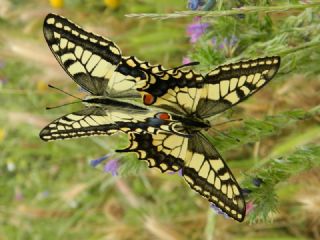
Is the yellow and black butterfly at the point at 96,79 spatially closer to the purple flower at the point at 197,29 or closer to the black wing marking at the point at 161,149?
the black wing marking at the point at 161,149

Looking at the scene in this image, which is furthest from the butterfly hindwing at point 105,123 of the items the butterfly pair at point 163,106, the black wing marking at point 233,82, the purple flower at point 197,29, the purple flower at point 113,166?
the purple flower at point 197,29

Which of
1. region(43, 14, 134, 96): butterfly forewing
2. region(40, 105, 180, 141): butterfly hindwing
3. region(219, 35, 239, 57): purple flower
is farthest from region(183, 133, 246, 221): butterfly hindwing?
region(219, 35, 239, 57): purple flower

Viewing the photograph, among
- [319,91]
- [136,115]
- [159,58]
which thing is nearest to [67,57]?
[136,115]

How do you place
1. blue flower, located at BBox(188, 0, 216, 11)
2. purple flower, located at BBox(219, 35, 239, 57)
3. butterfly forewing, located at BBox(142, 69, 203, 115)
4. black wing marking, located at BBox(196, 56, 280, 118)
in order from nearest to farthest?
black wing marking, located at BBox(196, 56, 280, 118) < butterfly forewing, located at BBox(142, 69, 203, 115) < blue flower, located at BBox(188, 0, 216, 11) < purple flower, located at BBox(219, 35, 239, 57)

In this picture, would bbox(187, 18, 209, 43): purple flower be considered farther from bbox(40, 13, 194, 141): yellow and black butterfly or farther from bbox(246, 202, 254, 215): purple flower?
bbox(246, 202, 254, 215): purple flower

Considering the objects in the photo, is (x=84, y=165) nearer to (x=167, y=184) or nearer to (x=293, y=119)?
(x=167, y=184)

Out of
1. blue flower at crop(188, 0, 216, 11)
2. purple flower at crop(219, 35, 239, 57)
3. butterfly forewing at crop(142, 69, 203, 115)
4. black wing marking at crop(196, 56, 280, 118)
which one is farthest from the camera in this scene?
purple flower at crop(219, 35, 239, 57)

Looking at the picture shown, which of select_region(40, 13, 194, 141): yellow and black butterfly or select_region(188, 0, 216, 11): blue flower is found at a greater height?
select_region(188, 0, 216, 11): blue flower

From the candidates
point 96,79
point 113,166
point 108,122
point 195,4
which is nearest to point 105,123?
point 108,122
